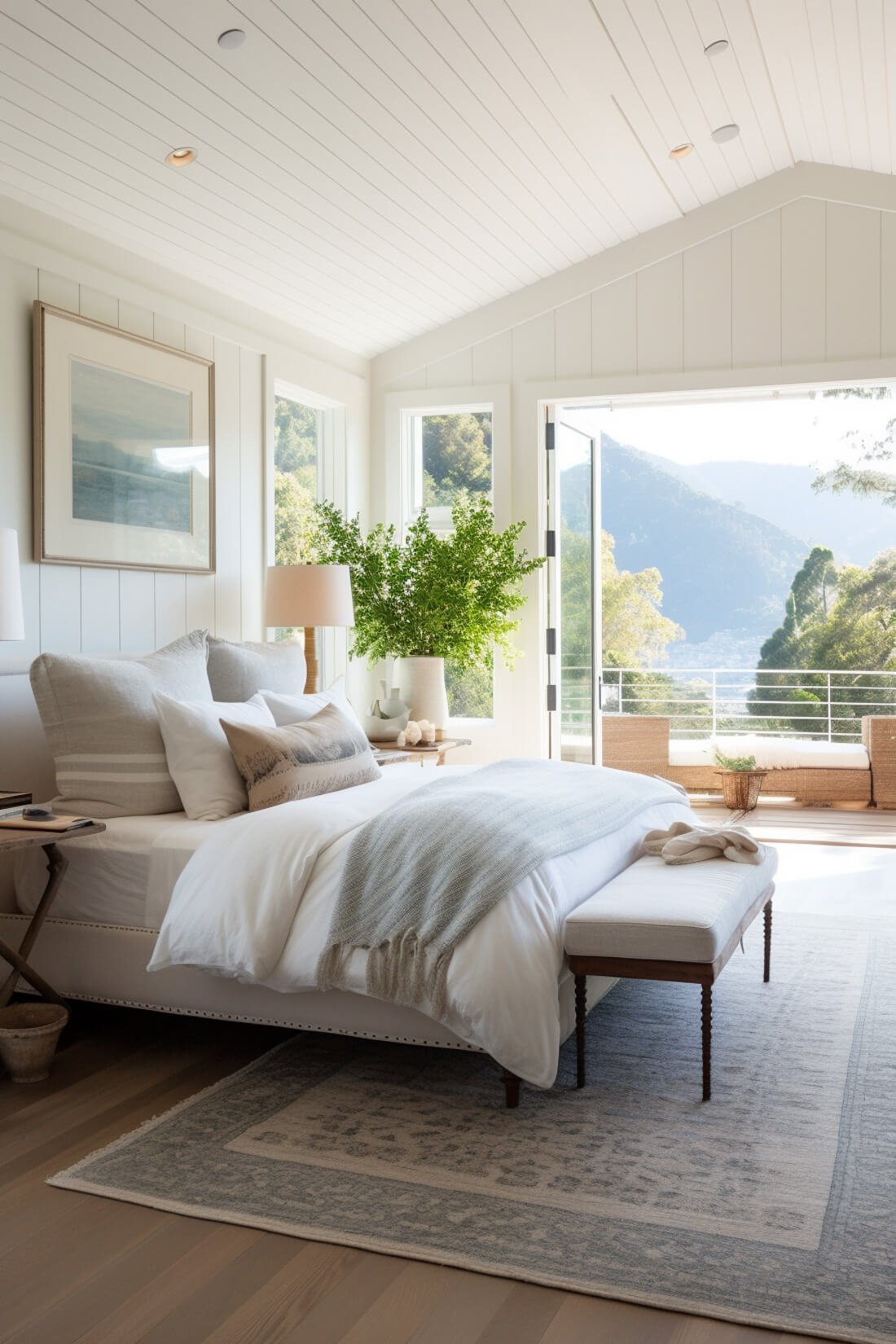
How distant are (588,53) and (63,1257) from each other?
4.25 metres

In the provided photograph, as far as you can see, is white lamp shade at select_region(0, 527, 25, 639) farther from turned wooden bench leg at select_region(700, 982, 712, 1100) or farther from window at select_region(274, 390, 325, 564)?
window at select_region(274, 390, 325, 564)

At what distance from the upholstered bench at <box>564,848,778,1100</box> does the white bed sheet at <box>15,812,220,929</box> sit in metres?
1.11

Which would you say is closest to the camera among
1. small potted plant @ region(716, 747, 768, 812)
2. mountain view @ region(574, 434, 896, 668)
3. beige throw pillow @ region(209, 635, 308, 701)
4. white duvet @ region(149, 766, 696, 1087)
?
white duvet @ region(149, 766, 696, 1087)

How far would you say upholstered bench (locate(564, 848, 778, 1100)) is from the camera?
2902 millimetres

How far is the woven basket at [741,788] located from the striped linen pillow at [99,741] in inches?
205

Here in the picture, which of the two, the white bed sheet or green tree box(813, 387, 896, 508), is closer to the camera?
the white bed sheet

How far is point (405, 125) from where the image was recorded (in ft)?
15.1

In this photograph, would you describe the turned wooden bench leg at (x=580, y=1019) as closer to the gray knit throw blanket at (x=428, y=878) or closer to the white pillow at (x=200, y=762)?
the gray knit throw blanket at (x=428, y=878)

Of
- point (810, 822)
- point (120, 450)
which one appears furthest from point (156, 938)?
point (810, 822)

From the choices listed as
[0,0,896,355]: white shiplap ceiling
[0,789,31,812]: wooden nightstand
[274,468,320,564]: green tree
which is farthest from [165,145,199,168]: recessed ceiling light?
[0,789,31,812]: wooden nightstand

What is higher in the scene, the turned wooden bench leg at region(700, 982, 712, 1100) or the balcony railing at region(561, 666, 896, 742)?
the balcony railing at region(561, 666, 896, 742)

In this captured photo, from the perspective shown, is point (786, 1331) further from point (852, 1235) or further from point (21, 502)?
point (21, 502)

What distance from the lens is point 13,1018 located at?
3.29 m

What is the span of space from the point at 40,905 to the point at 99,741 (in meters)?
0.55
